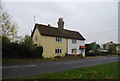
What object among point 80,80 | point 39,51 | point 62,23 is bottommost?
point 80,80

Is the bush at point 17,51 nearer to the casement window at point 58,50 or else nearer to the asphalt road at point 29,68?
the asphalt road at point 29,68

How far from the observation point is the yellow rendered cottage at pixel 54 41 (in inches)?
1168

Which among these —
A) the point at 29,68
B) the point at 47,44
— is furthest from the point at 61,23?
the point at 29,68

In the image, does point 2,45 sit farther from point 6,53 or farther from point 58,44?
point 58,44

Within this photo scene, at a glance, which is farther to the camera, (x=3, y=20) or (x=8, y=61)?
(x=3, y=20)

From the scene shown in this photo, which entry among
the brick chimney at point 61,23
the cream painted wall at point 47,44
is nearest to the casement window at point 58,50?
the cream painted wall at point 47,44

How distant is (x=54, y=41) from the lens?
32.0 metres

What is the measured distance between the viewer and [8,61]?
1948 cm

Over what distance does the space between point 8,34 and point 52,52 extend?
36.0 feet

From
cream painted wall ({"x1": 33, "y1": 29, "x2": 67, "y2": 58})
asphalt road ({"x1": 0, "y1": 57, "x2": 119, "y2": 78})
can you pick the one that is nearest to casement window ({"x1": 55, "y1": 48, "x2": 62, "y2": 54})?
cream painted wall ({"x1": 33, "y1": 29, "x2": 67, "y2": 58})

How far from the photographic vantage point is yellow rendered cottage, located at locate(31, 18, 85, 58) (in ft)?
97.3

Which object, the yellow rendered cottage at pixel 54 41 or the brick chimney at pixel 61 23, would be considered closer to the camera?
the yellow rendered cottage at pixel 54 41

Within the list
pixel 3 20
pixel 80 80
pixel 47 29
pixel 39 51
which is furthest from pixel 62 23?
pixel 80 80

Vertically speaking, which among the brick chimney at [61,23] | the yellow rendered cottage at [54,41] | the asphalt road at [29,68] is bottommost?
the asphalt road at [29,68]
